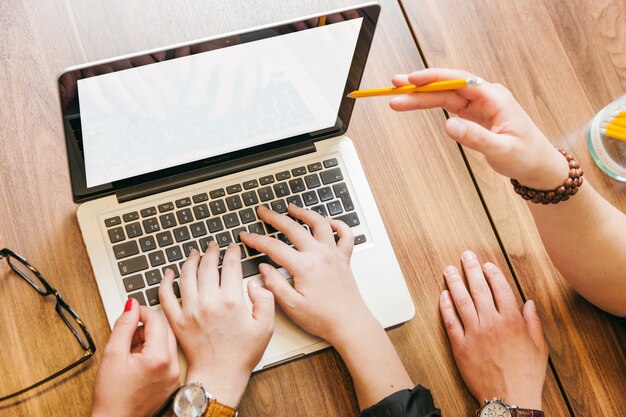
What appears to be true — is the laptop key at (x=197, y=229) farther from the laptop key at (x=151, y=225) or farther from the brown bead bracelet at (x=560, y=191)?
the brown bead bracelet at (x=560, y=191)

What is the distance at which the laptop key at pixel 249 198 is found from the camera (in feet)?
2.75

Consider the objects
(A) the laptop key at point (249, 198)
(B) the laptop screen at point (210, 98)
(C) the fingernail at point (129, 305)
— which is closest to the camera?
(B) the laptop screen at point (210, 98)

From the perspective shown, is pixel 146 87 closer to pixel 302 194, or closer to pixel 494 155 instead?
pixel 302 194

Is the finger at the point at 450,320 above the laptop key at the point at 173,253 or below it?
below

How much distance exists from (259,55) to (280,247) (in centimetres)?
27

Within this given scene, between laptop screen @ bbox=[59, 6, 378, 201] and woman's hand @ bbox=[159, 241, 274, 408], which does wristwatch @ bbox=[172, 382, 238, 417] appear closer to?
woman's hand @ bbox=[159, 241, 274, 408]

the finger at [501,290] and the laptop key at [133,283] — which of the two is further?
the finger at [501,290]

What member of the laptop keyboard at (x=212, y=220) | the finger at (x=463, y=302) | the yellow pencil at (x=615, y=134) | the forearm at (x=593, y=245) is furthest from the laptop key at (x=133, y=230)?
the yellow pencil at (x=615, y=134)

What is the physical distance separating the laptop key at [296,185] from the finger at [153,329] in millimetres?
256

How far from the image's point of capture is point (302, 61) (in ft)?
2.33

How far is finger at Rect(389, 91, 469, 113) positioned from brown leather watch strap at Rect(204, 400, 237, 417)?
0.43 metres

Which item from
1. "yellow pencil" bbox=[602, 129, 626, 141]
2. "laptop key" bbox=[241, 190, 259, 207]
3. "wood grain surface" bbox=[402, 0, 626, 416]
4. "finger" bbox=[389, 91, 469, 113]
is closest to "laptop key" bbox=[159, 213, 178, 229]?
"laptop key" bbox=[241, 190, 259, 207]

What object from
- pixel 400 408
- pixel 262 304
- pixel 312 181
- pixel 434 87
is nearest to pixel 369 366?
pixel 400 408

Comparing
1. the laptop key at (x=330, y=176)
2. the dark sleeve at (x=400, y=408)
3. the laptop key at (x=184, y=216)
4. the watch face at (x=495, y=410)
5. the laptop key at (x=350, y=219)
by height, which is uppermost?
the laptop key at (x=184, y=216)
